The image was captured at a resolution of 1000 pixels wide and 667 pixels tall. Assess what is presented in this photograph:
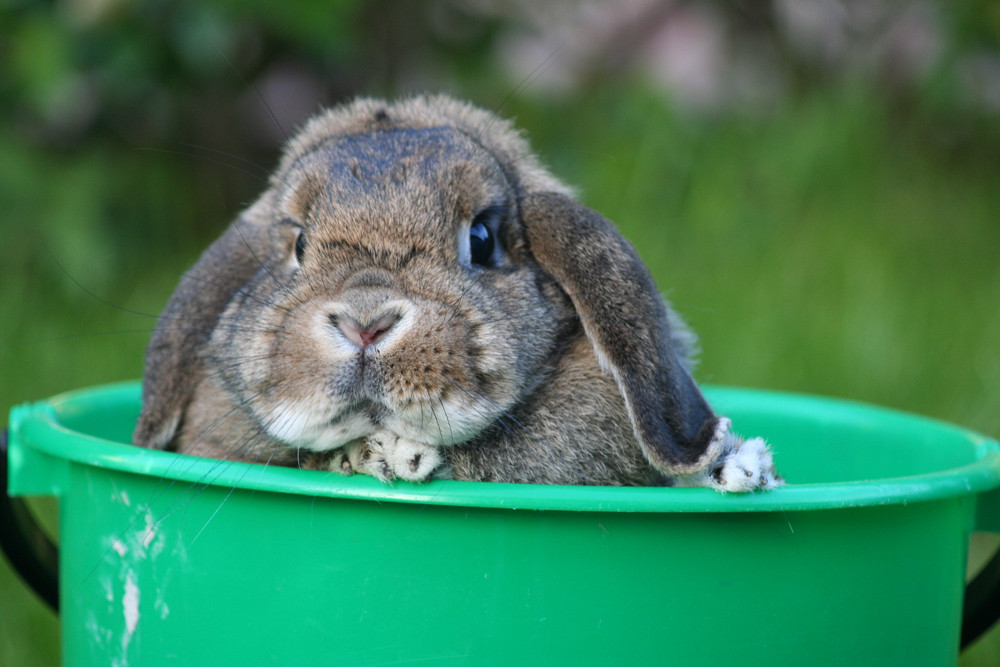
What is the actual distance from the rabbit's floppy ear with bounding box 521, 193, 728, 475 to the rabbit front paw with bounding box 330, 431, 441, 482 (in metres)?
0.36

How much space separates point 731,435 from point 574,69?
4524 millimetres

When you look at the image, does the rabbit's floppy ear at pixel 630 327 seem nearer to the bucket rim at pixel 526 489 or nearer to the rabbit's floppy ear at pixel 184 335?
the bucket rim at pixel 526 489

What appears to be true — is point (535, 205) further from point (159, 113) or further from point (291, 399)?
point (159, 113)

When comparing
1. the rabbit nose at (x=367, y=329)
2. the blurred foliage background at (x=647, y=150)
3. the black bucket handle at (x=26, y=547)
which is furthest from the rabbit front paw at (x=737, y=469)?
the blurred foliage background at (x=647, y=150)

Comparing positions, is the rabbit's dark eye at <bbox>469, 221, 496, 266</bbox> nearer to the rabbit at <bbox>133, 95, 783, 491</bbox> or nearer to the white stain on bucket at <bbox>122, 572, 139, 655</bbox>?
the rabbit at <bbox>133, 95, 783, 491</bbox>

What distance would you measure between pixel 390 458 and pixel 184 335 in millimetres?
808

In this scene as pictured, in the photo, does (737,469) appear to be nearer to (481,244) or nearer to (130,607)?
(481,244)

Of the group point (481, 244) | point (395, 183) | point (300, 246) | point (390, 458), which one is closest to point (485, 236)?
point (481, 244)

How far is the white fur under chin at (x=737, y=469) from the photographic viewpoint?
1.57 metres

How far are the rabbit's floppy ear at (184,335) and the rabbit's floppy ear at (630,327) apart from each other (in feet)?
2.08

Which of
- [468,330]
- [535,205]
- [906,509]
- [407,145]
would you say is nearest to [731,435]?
[906,509]

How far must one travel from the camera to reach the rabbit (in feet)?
5.59

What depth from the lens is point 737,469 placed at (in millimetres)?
1579

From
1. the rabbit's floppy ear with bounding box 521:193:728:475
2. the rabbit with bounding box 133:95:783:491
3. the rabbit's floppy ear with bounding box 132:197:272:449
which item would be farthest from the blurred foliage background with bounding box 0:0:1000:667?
the rabbit's floppy ear with bounding box 521:193:728:475
